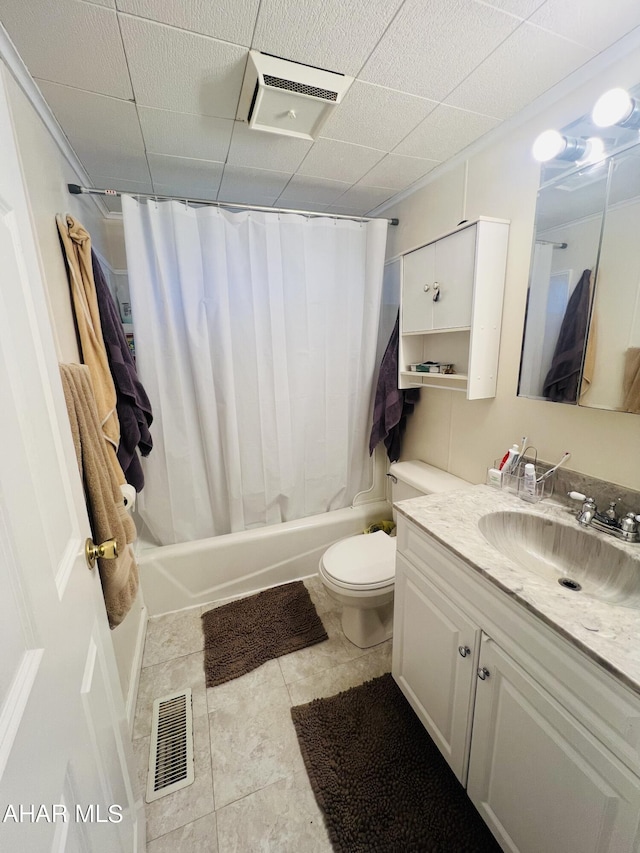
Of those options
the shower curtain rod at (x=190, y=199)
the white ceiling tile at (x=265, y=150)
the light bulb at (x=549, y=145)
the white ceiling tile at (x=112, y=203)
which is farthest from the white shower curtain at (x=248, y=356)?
the light bulb at (x=549, y=145)

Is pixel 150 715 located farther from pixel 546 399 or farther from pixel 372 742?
pixel 546 399

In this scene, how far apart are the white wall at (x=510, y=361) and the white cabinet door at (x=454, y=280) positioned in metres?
0.16

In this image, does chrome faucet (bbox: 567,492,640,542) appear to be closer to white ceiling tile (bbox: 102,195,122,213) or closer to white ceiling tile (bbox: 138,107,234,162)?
white ceiling tile (bbox: 138,107,234,162)

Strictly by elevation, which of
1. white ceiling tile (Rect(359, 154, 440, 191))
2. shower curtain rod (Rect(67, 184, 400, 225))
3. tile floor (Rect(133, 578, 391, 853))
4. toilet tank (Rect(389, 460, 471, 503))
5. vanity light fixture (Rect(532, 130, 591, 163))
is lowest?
tile floor (Rect(133, 578, 391, 853))

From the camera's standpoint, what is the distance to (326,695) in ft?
4.71

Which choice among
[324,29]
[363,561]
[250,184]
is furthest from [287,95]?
[363,561]

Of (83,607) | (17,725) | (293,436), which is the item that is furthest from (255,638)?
(17,725)

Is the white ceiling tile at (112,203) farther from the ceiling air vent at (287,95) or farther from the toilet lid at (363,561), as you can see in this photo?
the toilet lid at (363,561)

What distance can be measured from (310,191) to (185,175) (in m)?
0.63

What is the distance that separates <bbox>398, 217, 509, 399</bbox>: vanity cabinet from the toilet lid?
851mm

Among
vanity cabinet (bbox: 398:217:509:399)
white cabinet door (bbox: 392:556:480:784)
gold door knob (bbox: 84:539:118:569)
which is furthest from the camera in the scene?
vanity cabinet (bbox: 398:217:509:399)

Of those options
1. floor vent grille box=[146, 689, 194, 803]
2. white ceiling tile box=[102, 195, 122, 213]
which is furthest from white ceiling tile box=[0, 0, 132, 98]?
floor vent grille box=[146, 689, 194, 803]

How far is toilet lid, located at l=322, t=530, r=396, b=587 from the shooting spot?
5.03ft

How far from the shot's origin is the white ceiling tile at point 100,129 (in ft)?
3.70
